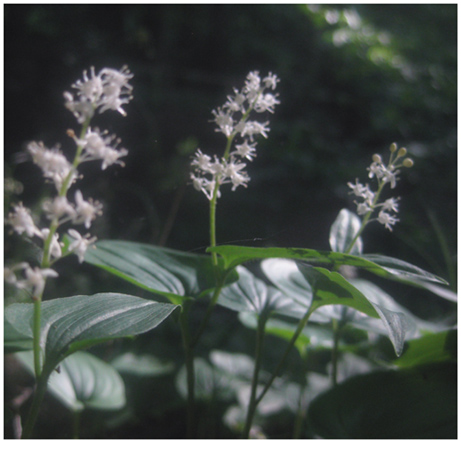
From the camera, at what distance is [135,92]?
96cm

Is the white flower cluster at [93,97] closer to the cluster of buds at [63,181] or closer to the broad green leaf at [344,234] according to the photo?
the cluster of buds at [63,181]

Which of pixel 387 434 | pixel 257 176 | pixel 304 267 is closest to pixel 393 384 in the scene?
pixel 387 434

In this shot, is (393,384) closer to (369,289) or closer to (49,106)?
(369,289)

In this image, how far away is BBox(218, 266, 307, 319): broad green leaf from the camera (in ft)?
1.90

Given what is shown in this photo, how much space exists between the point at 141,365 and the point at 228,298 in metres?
0.44

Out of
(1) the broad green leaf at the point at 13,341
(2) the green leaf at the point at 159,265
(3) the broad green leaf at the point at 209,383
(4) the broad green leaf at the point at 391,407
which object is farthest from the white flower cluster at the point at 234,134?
(3) the broad green leaf at the point at 209,383

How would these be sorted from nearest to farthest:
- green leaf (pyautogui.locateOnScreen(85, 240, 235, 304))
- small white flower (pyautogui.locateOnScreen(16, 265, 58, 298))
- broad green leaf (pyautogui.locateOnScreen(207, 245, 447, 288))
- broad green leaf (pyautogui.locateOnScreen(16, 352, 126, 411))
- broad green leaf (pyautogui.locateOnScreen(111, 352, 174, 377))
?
small white flower (pyautogui.locateOnScreen(16, 265, 58, 298)) → broad green leaf (pyautogui.locateOnScreen(207, 245, 447, 288)) → green leaf (pyautogui.locateOnScreen(85, 240, 235, 304)) → broad green leaf (pyautogui.locateOnScreen(16, 352, 126, 411)) → broad green leaf (pyautogui.locateOnScreen(111, 352, 174, 377))

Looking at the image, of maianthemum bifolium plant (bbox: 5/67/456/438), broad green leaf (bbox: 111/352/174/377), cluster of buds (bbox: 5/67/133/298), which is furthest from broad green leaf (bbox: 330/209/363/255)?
broad green leaf (bbox: 111/352/174/377)

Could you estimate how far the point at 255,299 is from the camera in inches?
24.3

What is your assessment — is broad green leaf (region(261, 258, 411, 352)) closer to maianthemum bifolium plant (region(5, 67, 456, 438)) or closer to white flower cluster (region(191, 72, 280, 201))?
maianthemum bifolium plant (region(5, 67, 456, 438))

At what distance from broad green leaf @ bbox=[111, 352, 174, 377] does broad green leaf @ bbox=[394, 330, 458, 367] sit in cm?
54

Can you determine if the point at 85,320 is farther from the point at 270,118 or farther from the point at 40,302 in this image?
the point at 270,118

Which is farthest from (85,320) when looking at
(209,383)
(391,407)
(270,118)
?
(270,118)

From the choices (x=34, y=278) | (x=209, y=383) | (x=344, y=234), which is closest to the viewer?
(x=34, y=278)
